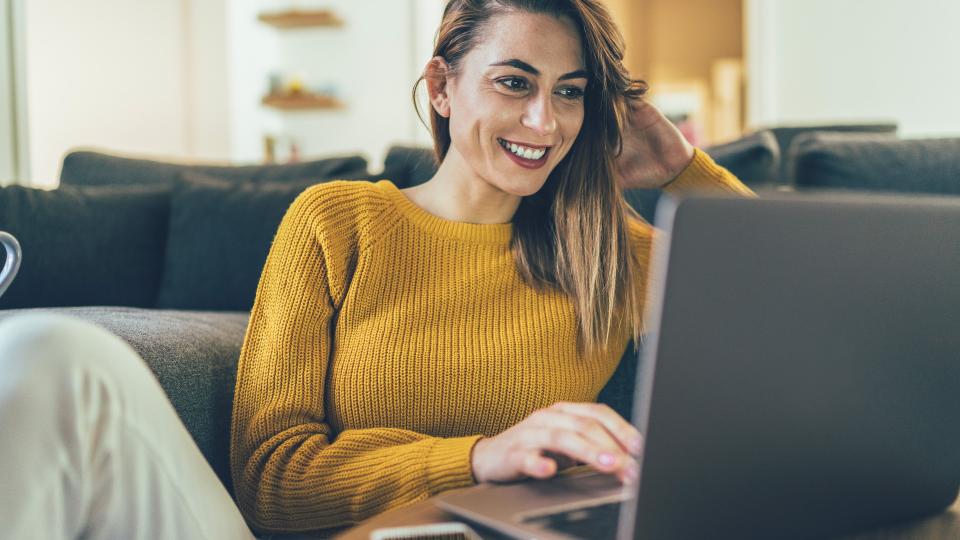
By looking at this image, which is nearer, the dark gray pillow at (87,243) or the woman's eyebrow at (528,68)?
the woman's eyebrow at (528,68)

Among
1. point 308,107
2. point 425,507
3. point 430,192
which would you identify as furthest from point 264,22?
point 425,507

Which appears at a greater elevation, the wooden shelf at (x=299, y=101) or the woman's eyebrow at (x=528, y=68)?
the wooden shelf at (x=299, y=101)

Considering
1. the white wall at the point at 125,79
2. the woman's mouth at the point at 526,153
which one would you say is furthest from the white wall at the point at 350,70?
the woman's mouth at the point at 526,153

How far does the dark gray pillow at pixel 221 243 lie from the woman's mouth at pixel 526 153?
744 millimetres

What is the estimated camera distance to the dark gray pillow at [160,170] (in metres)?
2.12

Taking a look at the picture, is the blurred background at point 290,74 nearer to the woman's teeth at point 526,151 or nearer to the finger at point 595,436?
the woman's teeth at point 526,151

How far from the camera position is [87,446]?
70 cm

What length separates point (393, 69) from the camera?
4.54 meters

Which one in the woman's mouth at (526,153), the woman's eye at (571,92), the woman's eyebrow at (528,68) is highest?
the woman's eyebrow at (528,68)

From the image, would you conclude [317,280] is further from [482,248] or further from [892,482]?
[892,482]

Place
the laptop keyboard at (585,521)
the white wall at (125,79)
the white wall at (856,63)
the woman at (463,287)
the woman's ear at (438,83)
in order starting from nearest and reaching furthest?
1. the laptop keyboard at (585,521)
2. the woman at (463,287)
3. the woman's ear at (438,83)
4. the white wall at (125,79)
5. the white wall at (856,63)

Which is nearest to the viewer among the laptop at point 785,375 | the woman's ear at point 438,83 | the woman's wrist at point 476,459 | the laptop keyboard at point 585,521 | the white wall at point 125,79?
the laptop at point 785,375

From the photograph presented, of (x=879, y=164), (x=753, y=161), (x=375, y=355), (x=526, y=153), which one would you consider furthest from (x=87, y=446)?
(x=879, y=164)

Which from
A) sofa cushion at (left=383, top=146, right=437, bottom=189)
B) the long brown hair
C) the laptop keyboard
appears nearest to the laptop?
the laptop keyboard
